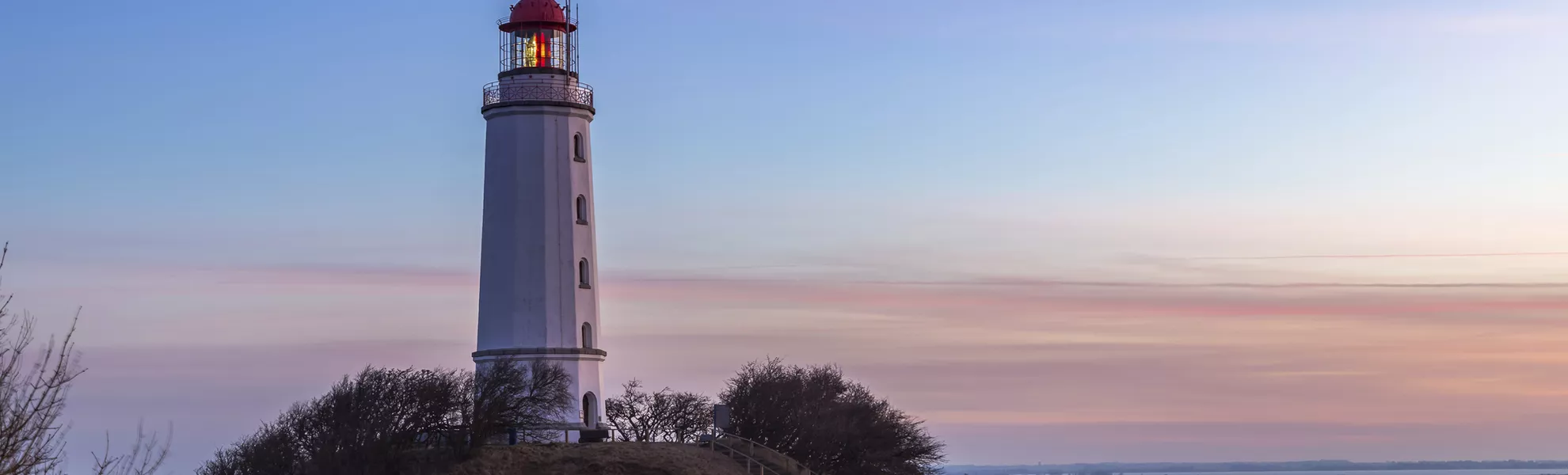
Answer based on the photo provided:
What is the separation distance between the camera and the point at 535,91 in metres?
49.5

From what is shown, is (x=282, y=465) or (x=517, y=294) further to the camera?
(x=517, y=294)

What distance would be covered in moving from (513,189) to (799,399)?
12493 mm

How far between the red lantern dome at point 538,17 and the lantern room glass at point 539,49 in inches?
6.2

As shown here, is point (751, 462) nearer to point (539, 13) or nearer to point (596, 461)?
point (596, 461)

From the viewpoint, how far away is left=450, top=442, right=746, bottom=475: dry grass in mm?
42125

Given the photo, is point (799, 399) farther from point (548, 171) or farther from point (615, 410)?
point (548, 171)

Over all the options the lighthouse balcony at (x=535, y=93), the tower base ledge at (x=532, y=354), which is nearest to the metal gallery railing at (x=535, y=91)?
the lighthouse balcony at (x=535, y=93)

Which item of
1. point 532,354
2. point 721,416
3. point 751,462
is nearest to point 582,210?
point 532,354

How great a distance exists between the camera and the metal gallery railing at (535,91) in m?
49.5

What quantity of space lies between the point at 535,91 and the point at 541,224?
419cm

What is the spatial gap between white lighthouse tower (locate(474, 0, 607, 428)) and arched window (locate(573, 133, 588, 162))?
35mm

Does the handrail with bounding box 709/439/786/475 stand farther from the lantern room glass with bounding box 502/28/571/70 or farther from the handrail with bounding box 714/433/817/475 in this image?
the lantern room glass with bounding box 502/28/571/70

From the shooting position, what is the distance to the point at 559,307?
48.6 meters

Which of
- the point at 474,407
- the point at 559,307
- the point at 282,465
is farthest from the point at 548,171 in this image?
the point at 282,465
